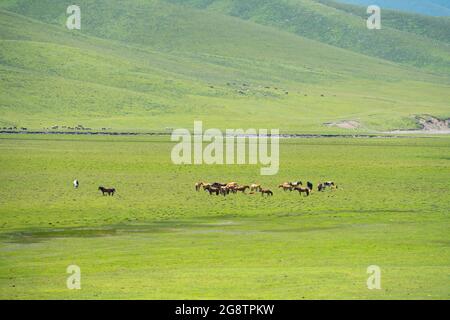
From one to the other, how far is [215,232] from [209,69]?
3941 inches

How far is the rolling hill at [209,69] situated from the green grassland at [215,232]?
38.2 meters

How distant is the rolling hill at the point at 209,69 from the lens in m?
90.7

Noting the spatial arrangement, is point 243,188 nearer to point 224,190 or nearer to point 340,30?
point 224,190

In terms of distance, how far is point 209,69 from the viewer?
125 metres

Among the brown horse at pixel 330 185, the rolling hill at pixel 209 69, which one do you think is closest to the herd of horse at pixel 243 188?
the brown horse at pixel 330 185

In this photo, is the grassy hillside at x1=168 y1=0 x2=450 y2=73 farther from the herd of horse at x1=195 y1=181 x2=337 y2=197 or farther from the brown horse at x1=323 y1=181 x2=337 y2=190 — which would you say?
the herd of horse at x1=195 y1=181 x2=337 y2=197

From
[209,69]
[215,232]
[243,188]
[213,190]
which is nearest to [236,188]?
[243,188]

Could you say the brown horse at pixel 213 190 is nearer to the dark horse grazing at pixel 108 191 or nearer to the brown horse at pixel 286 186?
the brown horse at pixel 286 186

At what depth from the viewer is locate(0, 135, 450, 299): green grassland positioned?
60.3 ft

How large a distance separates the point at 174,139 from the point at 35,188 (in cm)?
3211

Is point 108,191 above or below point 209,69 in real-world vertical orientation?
below

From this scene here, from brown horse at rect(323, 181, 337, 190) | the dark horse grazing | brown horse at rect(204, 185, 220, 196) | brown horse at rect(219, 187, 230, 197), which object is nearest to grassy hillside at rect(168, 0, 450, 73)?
brown horse at rect(323, 181, 337, 190)

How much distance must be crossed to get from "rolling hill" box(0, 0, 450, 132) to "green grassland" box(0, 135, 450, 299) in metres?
38.2

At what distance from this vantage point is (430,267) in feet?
66.9
